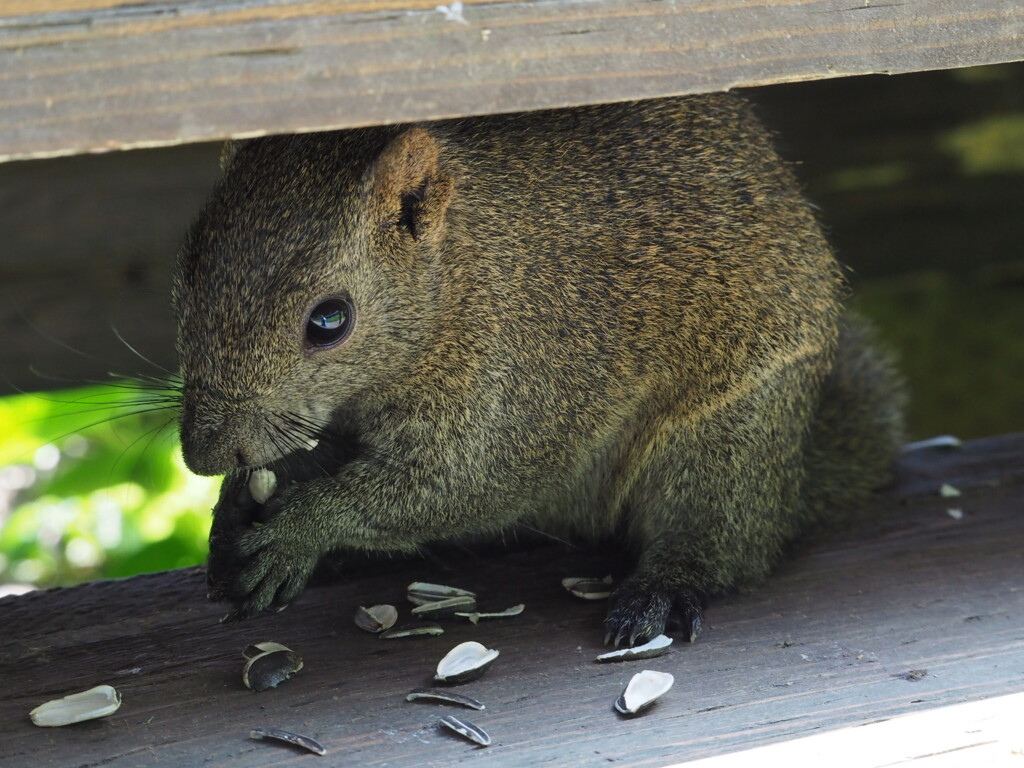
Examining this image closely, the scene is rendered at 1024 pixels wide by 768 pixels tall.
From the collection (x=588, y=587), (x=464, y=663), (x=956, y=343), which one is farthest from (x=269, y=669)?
(x=956, y=343)

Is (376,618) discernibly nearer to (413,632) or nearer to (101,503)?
(413,632)

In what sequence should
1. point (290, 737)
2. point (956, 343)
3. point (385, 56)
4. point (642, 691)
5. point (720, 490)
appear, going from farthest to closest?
point (956, 343)
point (720, 490)
point (642, 691)
point (290, 737)
point (385, 56)

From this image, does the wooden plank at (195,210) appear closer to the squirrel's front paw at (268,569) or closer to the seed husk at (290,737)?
the squirrel's front paw at (268,569)

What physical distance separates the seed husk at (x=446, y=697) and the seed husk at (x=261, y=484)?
A: 2.49 ft

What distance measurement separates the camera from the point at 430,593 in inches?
104

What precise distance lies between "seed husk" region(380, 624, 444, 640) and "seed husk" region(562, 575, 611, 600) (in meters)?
0.35

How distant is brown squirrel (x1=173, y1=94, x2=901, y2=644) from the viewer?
2445 mm

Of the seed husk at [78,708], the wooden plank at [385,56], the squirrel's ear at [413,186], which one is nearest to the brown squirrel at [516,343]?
the squirrel's ear at [413,186]

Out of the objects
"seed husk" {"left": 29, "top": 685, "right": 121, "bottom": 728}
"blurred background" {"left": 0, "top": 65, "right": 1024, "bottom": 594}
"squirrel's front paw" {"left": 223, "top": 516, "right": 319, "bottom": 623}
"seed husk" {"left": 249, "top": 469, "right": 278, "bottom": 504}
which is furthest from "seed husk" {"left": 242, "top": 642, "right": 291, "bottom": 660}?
"blurred background" {"left": 0, "top": 65, "right": 1024, "bottom": 594}

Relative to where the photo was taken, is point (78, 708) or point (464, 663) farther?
point (464, 663)

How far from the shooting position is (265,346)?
241 cm

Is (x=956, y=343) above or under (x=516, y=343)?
above

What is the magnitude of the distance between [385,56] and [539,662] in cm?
120

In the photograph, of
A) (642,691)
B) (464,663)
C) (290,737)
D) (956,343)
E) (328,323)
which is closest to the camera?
(290,737)
